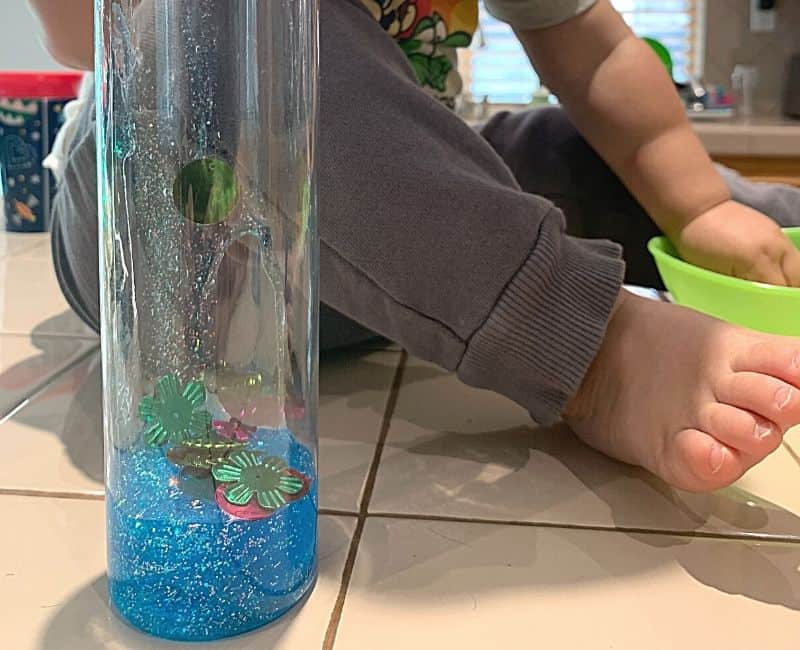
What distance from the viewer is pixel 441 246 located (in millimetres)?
575

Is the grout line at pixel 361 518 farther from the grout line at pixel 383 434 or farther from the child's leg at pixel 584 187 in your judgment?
the child's leg at pixel 584 187

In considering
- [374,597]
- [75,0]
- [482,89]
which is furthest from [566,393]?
[482,89]

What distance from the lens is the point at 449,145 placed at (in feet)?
1.98

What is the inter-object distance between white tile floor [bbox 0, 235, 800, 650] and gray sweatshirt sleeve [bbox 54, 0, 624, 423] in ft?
0.23

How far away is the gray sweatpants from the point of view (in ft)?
1.89

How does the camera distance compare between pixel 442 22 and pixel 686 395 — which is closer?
pixel 686 395

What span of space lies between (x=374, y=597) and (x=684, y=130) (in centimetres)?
63

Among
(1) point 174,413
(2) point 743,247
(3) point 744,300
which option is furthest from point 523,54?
(1) point 174,413

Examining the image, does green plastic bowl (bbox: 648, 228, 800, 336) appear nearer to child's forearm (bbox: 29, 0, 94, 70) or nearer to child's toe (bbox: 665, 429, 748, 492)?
child's toe (bbox: 665, 429, 748, 492)

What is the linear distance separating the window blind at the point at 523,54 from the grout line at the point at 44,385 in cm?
194

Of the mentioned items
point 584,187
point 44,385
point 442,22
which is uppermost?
point 442,22

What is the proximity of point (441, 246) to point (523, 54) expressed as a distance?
216 centimetres

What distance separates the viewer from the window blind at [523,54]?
2623mm

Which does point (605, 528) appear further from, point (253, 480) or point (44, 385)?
point (44, 385)
